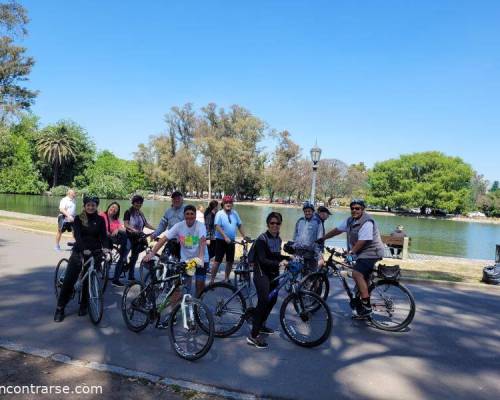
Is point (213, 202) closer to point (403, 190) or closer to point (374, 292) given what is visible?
point (374, 292)

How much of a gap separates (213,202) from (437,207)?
288 feet

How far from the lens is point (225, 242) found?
323 inches

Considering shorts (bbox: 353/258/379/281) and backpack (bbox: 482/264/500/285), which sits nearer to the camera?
shorts (bbox: 353/258/379/281)

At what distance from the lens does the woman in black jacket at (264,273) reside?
5.02 m

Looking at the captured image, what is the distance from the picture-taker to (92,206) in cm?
582

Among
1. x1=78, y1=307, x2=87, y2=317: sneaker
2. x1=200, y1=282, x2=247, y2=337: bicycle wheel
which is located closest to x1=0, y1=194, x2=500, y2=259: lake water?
x1=78, y1=307, x2=87, y2=317: sneaker

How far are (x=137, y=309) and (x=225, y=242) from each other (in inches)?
119

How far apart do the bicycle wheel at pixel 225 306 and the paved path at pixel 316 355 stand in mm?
189

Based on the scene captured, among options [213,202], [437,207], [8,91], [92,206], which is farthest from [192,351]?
[437,207]

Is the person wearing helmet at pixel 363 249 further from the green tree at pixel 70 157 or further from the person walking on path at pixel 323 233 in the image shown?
the green tree at pixel 70 157

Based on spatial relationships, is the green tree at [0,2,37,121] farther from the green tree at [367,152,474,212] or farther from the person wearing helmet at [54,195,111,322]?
the green tree at [367,152,474,212]

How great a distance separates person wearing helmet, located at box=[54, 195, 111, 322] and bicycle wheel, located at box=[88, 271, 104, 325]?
119 millimetres

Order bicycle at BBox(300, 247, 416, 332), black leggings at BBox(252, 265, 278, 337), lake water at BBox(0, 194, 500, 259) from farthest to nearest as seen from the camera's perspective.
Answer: lake water at BBox(0, 194, 500, 259) < bicycle at BBox(300, 247, 416, 332) < black leggings at BBox(252, 265, 278, 337)

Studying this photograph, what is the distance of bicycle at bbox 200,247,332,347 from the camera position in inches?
205
